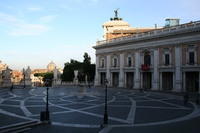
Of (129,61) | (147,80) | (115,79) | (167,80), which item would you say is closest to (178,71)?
(167,80)

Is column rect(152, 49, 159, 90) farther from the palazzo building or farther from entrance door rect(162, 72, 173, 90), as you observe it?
entrance door rect(162, 72, 173, 90)

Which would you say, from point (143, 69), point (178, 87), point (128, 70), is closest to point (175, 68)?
point (178, 87)

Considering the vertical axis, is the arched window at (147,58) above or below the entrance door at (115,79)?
above

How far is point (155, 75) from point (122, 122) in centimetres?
3216

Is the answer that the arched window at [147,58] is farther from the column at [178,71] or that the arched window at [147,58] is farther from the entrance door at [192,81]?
the entrance door at [192,81]

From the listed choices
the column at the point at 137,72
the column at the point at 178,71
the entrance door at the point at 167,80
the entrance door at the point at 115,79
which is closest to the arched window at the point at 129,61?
the column at the point at 137,72

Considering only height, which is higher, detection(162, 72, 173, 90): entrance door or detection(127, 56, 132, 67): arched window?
detection(127, 56, 132, 67): arched window

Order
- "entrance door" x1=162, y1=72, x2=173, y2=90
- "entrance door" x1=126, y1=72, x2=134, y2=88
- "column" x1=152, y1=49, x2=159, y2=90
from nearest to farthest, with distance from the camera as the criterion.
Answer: "entrance door" x1=162, y1=72, x2=173, y2=90
"column" x1=152, y1=49, x2=159, y2=90
"entrance door" x1=126, y1=72, x2=134, y2=88

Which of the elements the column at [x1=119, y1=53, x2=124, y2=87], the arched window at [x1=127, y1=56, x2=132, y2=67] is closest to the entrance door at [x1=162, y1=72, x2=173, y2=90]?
the arched window at [x1=127, y1=56, x2=132, y2=67]

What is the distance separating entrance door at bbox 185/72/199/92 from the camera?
138 ft

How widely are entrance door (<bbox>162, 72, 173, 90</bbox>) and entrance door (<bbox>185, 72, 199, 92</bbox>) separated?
3.54m

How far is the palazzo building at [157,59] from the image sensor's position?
42.1 metres

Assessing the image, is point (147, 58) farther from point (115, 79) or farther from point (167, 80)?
point (115, 79)

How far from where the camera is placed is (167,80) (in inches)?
1854
